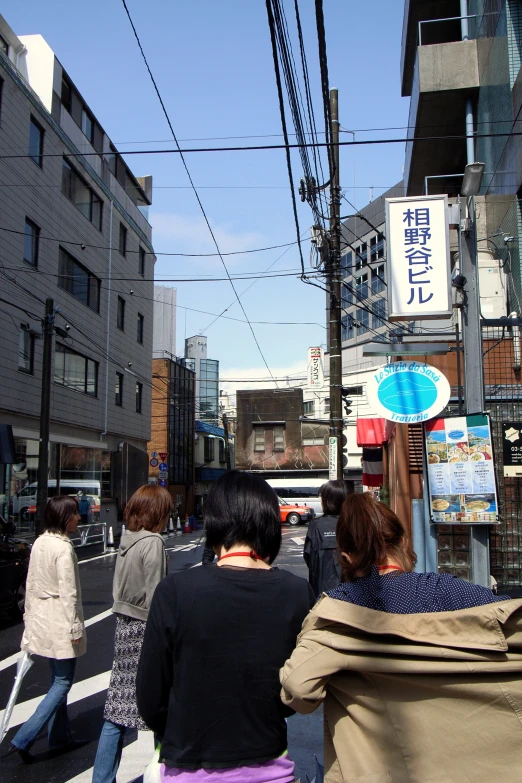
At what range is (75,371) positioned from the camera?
2292 centimetres

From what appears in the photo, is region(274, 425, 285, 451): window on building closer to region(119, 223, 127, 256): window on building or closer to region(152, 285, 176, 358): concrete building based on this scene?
region(152, 285, 176, 358): concrete building

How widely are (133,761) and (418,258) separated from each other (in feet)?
19.3

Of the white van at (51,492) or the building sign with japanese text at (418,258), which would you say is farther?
the white van at (51,492)

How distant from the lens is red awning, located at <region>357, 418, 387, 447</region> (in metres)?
16.1

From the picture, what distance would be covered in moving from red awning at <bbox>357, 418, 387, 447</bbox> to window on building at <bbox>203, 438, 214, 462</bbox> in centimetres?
3522

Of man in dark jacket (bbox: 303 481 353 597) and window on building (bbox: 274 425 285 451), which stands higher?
window on building (bbox: 274 425 285 451)

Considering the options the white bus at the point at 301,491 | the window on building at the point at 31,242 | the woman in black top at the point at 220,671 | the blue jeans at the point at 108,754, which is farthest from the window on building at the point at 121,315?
the woman in black top at the point at 220,671

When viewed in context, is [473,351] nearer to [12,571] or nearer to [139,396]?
[12,571]

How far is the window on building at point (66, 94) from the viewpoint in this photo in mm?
22406

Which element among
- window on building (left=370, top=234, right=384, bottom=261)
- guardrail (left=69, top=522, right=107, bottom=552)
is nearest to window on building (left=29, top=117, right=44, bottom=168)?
guardrail (left=69, top=522, right=107, bottom=552)

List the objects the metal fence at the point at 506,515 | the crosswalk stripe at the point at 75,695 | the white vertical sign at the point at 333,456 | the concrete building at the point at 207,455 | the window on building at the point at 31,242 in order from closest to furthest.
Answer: the crosswalk stripe at the point at 75,695 → the metal fence at the point at 506,515 → the white vertical sign at the point at 333,456 → the window on building at the point at 31,242 → the concrete building at the point at 207,455

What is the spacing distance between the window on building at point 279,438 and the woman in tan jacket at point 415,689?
45501mm

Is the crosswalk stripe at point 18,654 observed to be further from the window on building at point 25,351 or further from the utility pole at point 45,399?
the window on building at point 25,351

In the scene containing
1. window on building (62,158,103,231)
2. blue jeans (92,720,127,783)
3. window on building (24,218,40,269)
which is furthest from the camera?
window on building (62,158,103,231)
